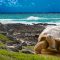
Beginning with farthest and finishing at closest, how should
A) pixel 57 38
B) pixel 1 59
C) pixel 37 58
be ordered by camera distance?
pixel 57 38 → pixel 37 58 → pixel 1 59

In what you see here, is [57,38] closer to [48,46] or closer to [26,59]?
[48,46]

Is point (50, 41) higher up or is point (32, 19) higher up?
point (32, 19)

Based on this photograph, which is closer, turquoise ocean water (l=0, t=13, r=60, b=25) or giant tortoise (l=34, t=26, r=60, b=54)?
giant tortoise (l=34, t=26, r=60, b=54)

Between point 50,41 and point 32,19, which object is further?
point 32,19

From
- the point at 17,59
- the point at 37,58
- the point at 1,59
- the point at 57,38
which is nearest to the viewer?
the point at 1,59

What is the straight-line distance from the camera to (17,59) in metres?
14.9

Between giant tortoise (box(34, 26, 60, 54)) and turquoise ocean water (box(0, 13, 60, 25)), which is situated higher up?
turquoise ocean water (box(0, 13, 60, 25))

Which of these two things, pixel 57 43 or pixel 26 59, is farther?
A: pixel 57 43

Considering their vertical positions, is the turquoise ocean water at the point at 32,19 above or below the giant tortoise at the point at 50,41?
above

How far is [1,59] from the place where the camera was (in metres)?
13.0

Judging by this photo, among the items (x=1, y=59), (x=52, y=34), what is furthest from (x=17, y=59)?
(x=52, y=34)

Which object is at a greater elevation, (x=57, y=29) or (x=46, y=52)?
(x=57, y=29)

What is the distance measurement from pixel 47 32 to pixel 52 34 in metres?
0.41

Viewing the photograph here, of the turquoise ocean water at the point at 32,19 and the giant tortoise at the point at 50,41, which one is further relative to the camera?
the turquoise ocean water at the point at 32,19
